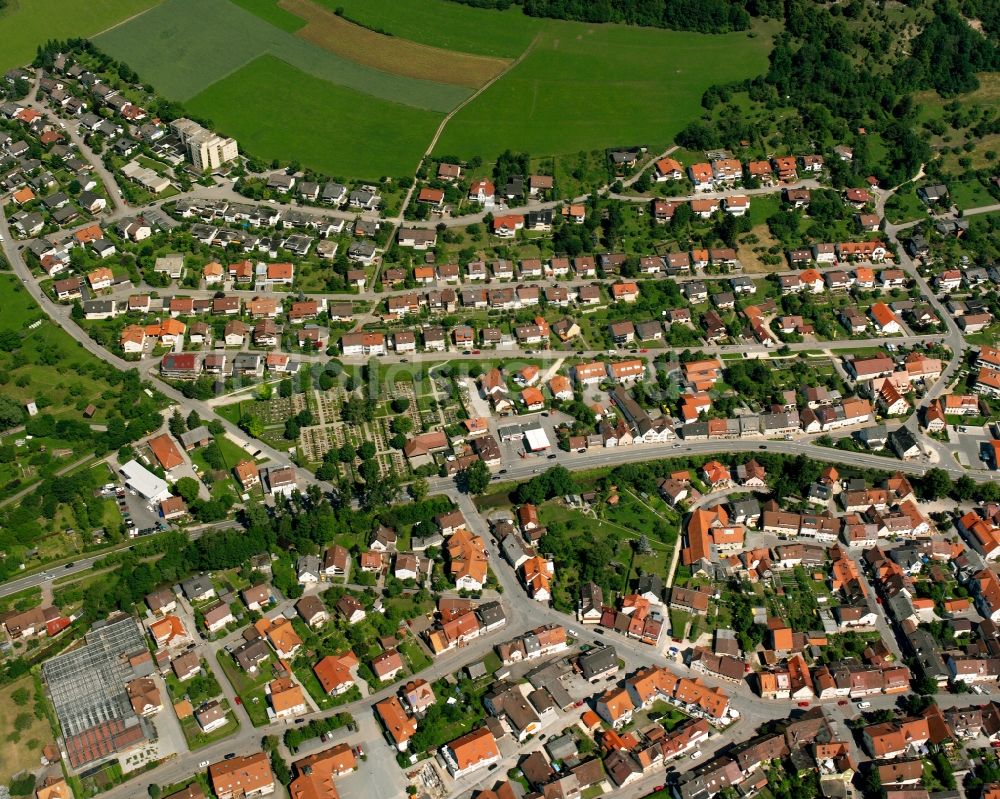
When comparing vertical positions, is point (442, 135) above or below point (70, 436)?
above

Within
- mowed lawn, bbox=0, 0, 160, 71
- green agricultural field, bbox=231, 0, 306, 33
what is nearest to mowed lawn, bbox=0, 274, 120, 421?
mowed lawn, bbox=0, 0, 160, 71

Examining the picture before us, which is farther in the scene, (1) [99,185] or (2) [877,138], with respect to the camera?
(2) [877,138]

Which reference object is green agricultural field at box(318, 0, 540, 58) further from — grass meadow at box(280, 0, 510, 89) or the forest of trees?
the forest of trees

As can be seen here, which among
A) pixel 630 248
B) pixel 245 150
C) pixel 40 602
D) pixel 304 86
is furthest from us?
pixel 304 86

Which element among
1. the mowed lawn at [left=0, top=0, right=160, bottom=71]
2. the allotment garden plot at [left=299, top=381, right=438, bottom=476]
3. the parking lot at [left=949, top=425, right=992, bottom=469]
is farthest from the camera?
the mowed lawn at [left=0, top=0, right=160, bottom=71]

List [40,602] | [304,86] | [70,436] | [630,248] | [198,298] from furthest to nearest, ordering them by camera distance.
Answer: [304,86], [630,248], [198,298], [70,436], [40,602]

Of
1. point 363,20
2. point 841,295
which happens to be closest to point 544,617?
point 841,295

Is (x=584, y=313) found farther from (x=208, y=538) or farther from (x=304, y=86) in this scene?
(x=304, y=86)

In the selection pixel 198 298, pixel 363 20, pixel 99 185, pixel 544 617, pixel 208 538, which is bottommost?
pixel 544 617

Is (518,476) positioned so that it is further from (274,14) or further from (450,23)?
(274,14)
